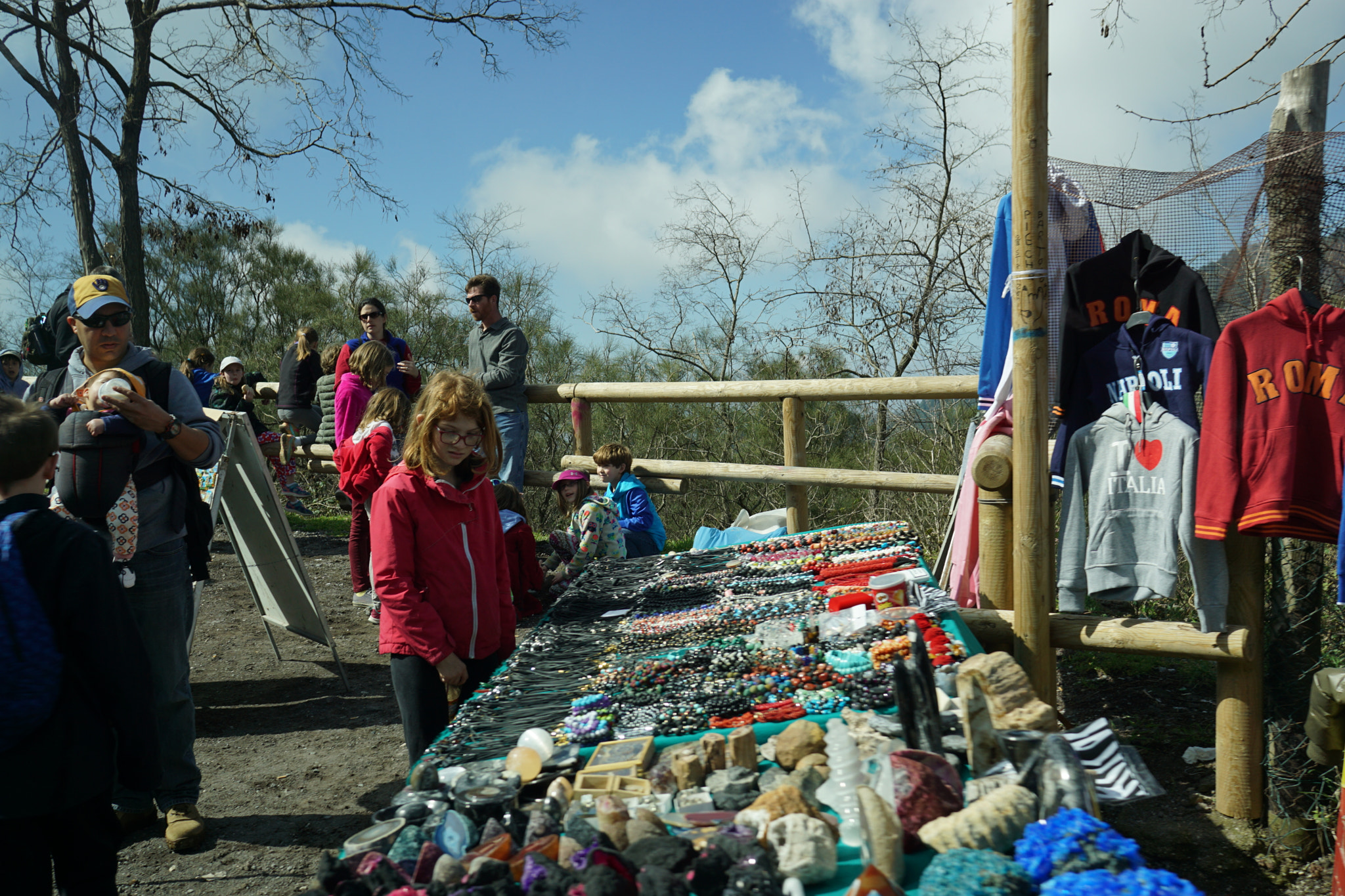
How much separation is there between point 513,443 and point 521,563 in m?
1.97

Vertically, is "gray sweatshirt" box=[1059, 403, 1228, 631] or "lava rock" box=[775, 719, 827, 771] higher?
"gray sweatshirt" box=[1059, 403, 1228, 631]

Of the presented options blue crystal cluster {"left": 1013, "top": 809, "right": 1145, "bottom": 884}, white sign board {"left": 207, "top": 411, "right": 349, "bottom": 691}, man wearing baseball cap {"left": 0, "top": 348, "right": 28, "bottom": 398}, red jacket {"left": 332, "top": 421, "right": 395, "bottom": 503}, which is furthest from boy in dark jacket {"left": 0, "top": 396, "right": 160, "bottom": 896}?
man wearing baseball cap {"left": 0, "top": 348, "right": 28, "bottom": 398}

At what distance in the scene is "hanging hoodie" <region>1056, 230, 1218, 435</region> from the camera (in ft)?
10.4

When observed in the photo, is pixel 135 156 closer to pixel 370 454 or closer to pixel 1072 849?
pixel 370 454

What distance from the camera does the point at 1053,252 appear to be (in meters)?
3.38

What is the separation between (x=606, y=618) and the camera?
3379 mm

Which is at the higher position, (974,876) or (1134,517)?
(1134,517)

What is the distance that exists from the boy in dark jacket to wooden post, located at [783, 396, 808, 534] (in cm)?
398

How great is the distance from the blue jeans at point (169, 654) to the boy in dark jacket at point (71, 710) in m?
1.05

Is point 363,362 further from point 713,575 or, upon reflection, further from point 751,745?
point 751,745

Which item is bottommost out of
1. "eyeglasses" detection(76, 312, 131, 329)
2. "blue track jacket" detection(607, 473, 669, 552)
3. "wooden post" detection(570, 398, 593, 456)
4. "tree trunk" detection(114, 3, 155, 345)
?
"blue track jacket" detection(607, 473, 669, 552)

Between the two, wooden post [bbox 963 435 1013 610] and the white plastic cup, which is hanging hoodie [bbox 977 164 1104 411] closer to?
wooden post [bbox 963 435 1013 610]

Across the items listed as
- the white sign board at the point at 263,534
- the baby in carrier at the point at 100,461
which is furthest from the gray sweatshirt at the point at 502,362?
the baby in carrier at the point at 100,461

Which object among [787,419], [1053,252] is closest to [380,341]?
[787,419]
